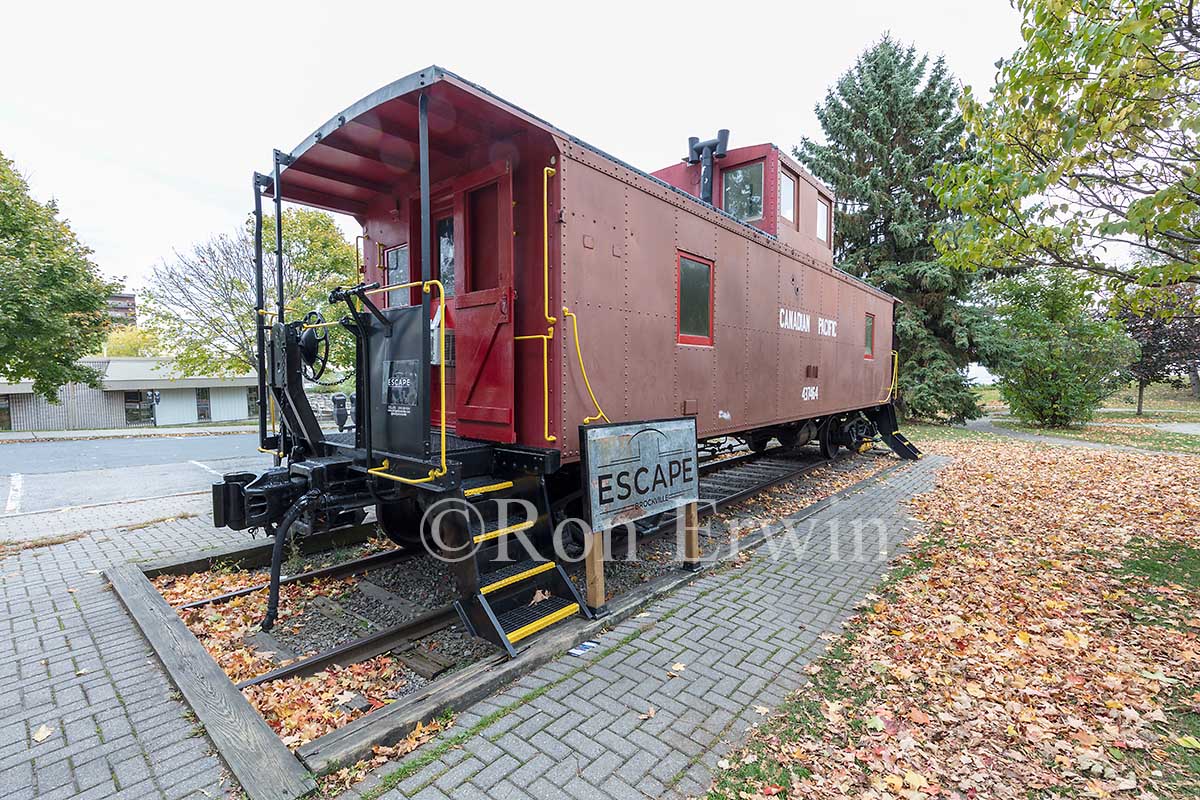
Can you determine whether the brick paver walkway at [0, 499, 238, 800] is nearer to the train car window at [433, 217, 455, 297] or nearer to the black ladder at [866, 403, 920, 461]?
the train car window at [433, 217, 455, 297]

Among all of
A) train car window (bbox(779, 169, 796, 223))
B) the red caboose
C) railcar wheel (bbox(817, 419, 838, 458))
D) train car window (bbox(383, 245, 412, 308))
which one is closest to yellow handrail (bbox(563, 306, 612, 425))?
the red caboose

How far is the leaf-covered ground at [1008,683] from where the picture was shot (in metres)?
2.62

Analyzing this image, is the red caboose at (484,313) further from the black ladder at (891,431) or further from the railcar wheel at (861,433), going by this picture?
A: the black ladder at (891,431)

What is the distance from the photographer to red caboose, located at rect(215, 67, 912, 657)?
3916 millimetres

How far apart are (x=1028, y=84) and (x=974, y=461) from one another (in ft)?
29.9

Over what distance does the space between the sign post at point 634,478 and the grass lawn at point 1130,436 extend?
46.5 ft

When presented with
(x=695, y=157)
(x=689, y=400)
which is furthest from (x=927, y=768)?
(x=695, y=157)

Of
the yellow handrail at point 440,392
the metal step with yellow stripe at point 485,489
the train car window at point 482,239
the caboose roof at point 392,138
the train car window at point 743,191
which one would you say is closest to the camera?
the yellow handrail at point 440,392

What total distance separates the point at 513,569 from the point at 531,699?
3.32ft

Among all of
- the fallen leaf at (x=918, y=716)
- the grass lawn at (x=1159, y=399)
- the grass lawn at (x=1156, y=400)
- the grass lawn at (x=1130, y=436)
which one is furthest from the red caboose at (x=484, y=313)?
the grass lawn at (x=1159, y=399)

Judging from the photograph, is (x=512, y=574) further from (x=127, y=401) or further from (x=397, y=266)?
(x=127, y=401)

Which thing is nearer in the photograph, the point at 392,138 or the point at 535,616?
the point at 535,616

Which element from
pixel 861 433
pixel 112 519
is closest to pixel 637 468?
pixel 112 519

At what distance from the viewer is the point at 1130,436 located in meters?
16.2
